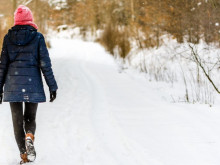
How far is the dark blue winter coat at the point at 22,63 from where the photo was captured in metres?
2.96

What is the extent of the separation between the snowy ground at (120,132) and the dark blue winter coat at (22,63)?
0.86 metres

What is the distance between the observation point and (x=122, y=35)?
1592 centimetres

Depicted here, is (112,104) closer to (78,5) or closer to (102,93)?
(102,93)

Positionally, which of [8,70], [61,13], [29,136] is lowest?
[29,136]

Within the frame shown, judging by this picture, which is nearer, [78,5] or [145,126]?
[145,126]

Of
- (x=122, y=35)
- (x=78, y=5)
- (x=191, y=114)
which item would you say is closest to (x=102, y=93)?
(x=191, y=114)

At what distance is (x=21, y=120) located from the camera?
3.15 meters

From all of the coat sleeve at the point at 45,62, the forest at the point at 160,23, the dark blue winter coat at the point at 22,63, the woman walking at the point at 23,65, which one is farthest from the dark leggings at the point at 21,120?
the forest at the point at 160,23

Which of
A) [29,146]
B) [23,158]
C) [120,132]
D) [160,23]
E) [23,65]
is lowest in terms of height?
[120,132]

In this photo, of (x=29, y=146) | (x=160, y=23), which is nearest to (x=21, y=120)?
(x=29, y=146)

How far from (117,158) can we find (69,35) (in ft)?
166

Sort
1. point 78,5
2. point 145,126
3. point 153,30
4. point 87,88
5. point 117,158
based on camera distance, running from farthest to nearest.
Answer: point 78,5 → point 153,30 → point 87,88 → point 145,126 → point 117,158

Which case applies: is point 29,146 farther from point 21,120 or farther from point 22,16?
point 22,16

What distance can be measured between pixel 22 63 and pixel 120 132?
1960 millimetres
